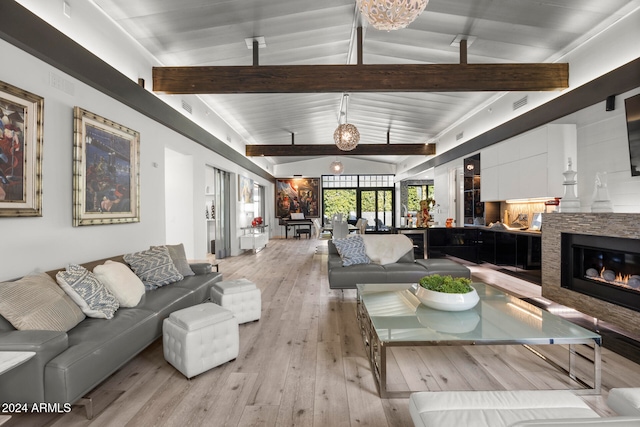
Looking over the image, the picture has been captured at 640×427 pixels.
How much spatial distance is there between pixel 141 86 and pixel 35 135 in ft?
5.52

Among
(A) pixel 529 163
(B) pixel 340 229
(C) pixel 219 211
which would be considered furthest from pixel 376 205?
(A) pixel 529 163

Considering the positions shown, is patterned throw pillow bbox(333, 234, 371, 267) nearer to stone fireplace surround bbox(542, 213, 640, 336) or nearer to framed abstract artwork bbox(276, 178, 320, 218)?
stone fireplace surround bbox(542, 213, 640, 336)

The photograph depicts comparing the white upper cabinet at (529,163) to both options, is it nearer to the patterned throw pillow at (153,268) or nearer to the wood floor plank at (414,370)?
the wood floor plank at (414,370)

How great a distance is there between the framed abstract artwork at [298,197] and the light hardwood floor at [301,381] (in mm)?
10478

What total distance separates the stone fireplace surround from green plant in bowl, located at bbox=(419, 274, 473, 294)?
1.75m

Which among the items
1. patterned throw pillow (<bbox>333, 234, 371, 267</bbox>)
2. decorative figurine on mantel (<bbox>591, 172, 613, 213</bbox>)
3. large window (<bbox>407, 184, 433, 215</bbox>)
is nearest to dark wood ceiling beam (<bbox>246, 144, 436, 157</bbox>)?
large window (<bbox>407, 184, 433, 215</bbox>)

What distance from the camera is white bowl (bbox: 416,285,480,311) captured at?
8.05ft

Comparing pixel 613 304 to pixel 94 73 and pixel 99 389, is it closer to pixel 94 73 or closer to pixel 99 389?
pixel 99 389

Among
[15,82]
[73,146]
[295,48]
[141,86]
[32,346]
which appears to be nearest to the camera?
[32,346]

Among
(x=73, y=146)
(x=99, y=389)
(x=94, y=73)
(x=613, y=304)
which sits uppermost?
(x=94, y=73)

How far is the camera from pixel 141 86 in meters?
3.92

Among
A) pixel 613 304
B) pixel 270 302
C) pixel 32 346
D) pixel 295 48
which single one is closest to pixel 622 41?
pixel 613 304

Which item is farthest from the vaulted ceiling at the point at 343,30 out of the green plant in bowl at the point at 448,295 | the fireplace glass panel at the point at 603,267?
the green plant in bowl at the point at 448,295

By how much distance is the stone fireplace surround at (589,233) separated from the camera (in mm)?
2939
